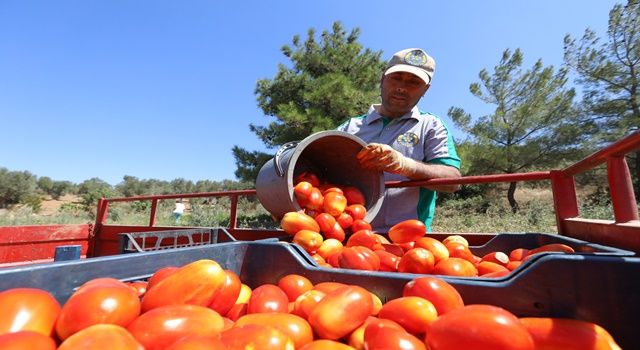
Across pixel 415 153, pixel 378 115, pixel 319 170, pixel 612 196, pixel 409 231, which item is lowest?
pixel 409 231

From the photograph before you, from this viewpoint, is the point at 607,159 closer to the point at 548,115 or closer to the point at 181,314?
the point at 181,314

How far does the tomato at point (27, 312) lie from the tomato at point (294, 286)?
0.66 metres

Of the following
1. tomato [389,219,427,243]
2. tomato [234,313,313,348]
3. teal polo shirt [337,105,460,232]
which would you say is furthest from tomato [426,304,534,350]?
teal polo shirt [337,105,460,232]

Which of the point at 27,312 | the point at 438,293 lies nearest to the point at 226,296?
the point at 27,312

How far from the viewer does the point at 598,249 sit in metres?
1.22

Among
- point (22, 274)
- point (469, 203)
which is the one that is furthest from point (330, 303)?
point (469, 203)

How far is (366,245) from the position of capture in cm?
174

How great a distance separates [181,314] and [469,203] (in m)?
20.8

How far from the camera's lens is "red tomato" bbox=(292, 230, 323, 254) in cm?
169

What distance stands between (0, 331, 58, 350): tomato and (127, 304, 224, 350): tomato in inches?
6.6

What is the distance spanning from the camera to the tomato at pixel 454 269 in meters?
→ 1.28

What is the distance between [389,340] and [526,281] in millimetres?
470

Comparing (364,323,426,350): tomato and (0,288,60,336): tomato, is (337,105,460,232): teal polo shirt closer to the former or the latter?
(364,323,426,350): tomato

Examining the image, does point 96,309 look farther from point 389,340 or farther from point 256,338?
point 389,340
